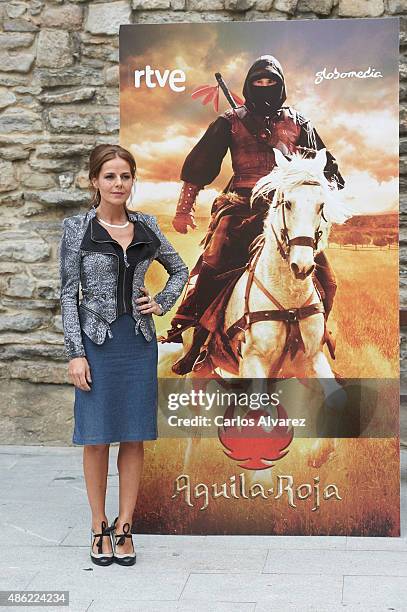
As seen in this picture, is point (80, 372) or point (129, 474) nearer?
point (80, 372)

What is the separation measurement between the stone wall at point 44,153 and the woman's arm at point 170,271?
2.15m

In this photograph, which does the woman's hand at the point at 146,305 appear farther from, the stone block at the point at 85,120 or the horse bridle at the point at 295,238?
the stone block at the point at 85,120

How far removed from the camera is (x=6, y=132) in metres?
5.83

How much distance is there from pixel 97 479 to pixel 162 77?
146 centimetres

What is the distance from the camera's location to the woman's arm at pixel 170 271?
147 inches

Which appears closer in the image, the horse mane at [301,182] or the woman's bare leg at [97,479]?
the woman's bare leg at [97,479]

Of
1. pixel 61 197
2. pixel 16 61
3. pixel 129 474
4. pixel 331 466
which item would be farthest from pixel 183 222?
pixel 16 61

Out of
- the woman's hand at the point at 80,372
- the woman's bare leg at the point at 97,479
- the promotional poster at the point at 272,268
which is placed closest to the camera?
the woman's hand at the point at 80,372

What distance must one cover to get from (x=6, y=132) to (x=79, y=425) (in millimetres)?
2691

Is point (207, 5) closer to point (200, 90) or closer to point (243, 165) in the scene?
point (200, 90)

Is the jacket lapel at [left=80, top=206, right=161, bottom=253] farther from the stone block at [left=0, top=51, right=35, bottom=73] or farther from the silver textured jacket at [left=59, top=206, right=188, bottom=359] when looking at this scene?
the stone block at [left=0, top=51, right=35, bottom=73]

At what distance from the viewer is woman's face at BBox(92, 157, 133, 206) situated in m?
3.58

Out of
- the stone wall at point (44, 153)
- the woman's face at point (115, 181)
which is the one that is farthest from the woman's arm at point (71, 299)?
the stone wall at point (44, 153)

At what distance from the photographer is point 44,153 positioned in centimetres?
581
